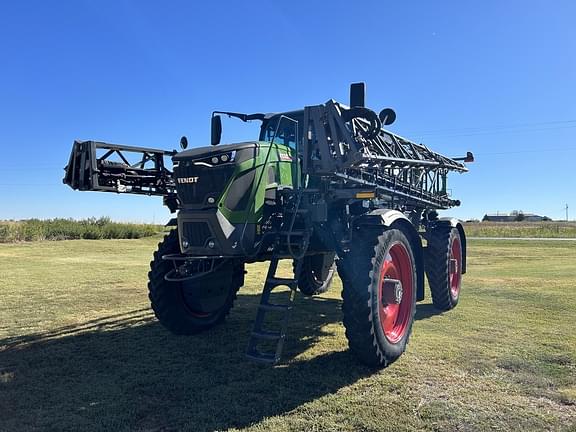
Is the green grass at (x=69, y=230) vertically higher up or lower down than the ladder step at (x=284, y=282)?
higher up

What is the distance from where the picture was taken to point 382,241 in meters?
5.02

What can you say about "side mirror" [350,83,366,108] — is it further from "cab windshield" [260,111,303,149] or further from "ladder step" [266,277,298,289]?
"ladder step" [266,277,298,289]

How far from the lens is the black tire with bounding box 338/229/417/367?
4555mm

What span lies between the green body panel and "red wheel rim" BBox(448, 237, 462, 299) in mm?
3979

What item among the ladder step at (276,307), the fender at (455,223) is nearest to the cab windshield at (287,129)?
the ladder step at (276,307)

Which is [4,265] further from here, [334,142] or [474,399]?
[474,399]

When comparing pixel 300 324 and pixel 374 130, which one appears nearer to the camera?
pixel 374 130

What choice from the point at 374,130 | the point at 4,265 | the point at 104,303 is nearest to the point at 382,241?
the point at 374,130

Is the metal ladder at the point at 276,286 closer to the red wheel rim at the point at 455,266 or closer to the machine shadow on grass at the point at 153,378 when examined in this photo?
the machine shadow on grass at the point at 153,378

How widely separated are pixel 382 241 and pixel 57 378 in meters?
3.60

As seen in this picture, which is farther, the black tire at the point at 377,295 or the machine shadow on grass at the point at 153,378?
the black tire at the point at 377,295

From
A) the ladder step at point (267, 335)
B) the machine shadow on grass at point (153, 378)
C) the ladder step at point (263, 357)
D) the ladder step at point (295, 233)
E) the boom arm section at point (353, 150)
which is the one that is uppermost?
the boom arm section at point (353, 150)

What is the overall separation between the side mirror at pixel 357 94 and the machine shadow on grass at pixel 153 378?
2.84 meters

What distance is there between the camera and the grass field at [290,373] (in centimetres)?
365
